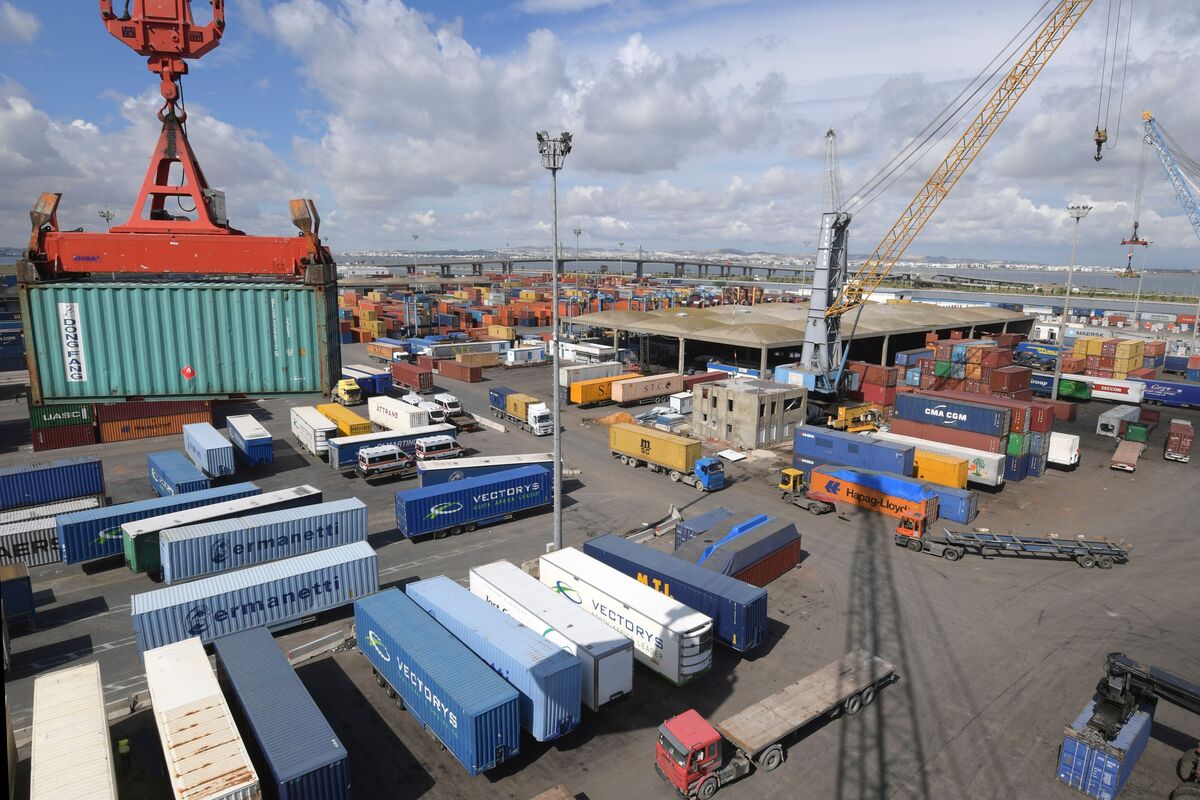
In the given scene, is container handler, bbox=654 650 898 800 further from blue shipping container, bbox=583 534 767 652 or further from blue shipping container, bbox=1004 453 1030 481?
blue shipping container, bbox=1004 453 1030 481

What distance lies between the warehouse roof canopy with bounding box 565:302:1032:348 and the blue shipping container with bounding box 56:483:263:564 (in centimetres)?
5184

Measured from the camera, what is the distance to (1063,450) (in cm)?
4772

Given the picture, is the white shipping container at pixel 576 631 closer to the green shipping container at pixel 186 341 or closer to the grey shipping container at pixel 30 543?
the green shipping container at pixel 186 341

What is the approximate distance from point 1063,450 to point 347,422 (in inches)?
2010

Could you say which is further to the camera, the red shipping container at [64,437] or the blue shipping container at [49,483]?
the red shipping container at [64,437]

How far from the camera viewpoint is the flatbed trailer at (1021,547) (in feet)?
109

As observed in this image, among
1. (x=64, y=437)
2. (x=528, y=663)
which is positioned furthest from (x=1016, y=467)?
(x=64, y=437)

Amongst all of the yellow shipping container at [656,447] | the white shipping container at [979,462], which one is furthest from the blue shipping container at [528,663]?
the white shipping container at [979,462]

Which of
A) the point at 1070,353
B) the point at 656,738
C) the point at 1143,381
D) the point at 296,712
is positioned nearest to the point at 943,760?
the point at 656,738

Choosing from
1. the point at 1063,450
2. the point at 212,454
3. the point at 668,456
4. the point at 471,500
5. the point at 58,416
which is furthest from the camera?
the point at 58,416

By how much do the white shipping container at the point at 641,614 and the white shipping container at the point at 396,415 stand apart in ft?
86.7

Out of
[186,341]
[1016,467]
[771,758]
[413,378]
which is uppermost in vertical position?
[186,341]

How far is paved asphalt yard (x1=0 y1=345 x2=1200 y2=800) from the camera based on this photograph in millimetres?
20141

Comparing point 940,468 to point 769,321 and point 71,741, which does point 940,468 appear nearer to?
point 71,741
